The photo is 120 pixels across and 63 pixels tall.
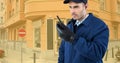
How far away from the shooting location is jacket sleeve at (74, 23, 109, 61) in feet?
9.44

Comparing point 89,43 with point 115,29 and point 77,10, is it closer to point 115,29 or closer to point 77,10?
point 77,10

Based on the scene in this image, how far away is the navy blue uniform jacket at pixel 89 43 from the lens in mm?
2888

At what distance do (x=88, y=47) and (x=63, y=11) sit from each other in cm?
2259

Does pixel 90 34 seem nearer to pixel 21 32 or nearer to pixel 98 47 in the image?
pixel 98 47

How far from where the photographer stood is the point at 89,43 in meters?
2.92

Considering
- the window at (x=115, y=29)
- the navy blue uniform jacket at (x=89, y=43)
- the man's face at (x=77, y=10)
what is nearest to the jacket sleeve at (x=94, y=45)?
the navy blue uniform jacket at (x=89, y=43)

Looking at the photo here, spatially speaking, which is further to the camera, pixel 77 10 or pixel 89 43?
pixel 77 10

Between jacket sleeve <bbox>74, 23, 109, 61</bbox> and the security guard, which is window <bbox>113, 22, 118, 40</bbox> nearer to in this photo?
the security guard

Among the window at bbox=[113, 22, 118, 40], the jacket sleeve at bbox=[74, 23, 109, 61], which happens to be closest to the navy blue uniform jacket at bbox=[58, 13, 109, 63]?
the jacket sleeve at bbox=[74, 23, 109, 61]

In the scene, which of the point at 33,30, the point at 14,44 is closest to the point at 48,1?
the point at 33,30

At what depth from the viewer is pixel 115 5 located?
3412 cm

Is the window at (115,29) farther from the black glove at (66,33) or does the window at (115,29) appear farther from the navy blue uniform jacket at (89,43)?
the black glove at (66,33)

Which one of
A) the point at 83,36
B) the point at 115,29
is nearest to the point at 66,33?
the point at 83,36

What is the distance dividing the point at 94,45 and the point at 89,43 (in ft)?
0.17
